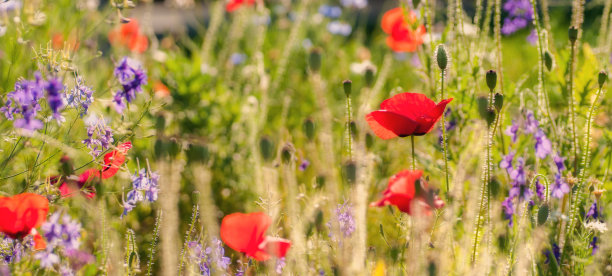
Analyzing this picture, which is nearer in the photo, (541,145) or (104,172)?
(104,172)

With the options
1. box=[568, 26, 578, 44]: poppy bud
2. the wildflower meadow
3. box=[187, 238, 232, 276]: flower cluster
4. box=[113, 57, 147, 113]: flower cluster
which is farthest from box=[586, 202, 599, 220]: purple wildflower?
box=[113, 57, 147, 113]: flower cluster

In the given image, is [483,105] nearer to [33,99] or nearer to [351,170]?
[351,170]

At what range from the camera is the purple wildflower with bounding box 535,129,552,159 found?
1.56 meters

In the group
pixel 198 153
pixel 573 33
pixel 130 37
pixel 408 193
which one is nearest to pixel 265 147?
pixel 198 153

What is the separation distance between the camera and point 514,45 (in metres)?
4.94

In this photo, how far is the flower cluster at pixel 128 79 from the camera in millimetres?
1392

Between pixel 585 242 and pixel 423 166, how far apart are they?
675 millimetres

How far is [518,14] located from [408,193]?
1.23 metres

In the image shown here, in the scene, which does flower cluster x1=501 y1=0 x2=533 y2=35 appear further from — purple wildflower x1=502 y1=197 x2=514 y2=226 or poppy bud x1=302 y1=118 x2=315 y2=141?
poppy bud x1=302 y1=118 x2=315 y2=141

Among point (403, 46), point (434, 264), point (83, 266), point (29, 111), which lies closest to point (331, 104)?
point (403, 46)

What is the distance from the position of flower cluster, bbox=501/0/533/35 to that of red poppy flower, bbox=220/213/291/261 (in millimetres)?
1245

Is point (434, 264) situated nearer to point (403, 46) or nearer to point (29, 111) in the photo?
point (29, 111)

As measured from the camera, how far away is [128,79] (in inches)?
55.7

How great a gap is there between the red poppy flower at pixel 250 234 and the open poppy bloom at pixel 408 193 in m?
0.20
